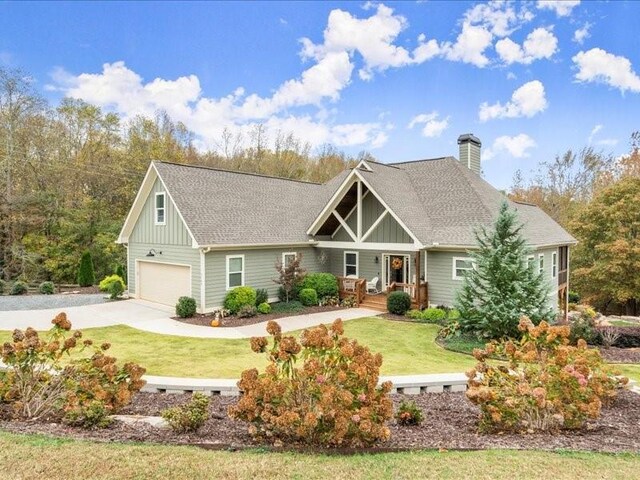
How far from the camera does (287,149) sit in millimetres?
43031

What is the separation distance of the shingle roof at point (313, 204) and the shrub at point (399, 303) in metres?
2.33

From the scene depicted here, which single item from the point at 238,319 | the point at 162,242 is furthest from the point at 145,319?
the point at 162,242

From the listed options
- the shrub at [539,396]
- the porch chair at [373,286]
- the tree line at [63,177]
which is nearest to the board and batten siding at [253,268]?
the porch chair at [373,286]

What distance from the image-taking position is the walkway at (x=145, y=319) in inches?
532

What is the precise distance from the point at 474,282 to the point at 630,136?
2783 centimetres

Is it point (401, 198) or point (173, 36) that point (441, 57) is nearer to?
point (401, 198)

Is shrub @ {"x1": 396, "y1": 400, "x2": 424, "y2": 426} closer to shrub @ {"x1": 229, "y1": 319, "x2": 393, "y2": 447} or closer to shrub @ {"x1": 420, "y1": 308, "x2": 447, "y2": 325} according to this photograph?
shrub @ {"x1": 229, "y1": 319, "x2": 393, "y2": 447}

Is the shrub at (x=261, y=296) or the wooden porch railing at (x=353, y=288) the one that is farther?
the wooden porch railing at (x=353, y=288)

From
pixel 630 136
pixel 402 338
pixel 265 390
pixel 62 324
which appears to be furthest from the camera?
pixel 630 136

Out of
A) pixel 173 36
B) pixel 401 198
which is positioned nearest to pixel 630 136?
pixel 401 198

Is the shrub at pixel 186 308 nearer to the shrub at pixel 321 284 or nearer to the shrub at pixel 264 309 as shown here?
the shrub at pixel 264 309

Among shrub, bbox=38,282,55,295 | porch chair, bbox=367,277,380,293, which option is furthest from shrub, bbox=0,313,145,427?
shrub, bbox=38,282,55,295

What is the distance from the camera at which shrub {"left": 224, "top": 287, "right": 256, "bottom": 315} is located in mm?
15984

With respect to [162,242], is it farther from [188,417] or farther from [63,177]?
[63,177]
